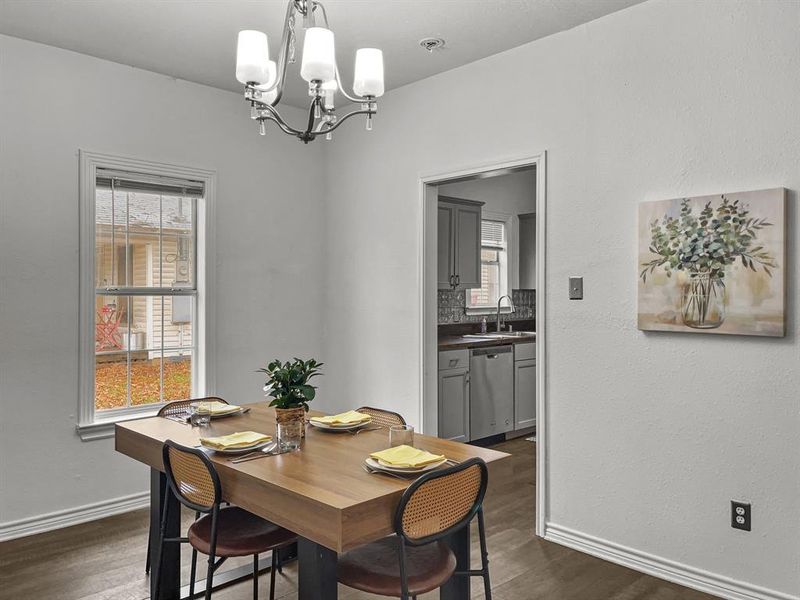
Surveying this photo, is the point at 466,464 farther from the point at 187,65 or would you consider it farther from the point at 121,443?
the point at 187,65

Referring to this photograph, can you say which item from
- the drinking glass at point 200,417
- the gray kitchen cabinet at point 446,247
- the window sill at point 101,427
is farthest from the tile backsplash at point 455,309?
the drinking glass at point 200,417

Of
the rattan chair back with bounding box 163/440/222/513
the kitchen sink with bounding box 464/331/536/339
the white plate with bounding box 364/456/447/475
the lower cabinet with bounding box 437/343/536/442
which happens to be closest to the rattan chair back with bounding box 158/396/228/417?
the rattan chair back with bounding box 163/440/222/513

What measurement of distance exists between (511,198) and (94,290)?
14.1 feet

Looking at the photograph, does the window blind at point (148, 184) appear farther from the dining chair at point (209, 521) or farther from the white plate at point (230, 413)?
the dining chair at point (209, 521)

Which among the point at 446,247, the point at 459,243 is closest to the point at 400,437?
the point at 446,247

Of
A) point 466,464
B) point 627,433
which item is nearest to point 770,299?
point 627,433

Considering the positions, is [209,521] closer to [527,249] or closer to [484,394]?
[484,394]

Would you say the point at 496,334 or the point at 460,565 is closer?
the point at 460,565

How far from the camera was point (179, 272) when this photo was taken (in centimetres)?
436

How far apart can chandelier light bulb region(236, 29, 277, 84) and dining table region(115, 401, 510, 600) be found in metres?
1.40

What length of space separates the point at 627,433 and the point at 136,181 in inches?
131

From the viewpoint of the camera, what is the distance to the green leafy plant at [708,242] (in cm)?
276

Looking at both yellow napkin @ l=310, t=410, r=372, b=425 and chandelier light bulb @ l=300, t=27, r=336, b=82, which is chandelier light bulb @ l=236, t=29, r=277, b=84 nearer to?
chandelier light bulb @ l=300, t=27, r=336, b=82

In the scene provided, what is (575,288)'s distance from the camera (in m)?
3.43
